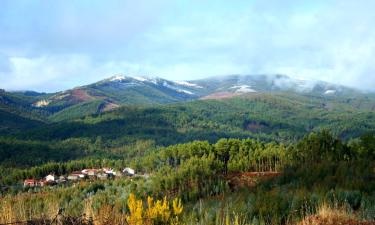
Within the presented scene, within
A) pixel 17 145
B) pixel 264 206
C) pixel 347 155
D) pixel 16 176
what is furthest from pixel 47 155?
pixel 264 206

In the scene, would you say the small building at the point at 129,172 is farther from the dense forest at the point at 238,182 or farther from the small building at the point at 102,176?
the small building at the point at 102,176

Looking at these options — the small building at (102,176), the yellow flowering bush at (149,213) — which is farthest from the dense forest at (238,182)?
the small building at (102,176)

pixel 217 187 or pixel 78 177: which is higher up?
pixel 217 187

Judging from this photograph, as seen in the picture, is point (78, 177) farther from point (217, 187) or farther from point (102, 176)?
point (217, 187)

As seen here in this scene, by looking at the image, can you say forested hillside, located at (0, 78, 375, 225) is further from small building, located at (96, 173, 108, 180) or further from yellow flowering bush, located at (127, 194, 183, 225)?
small building, located at (96, 173, 108, 180)

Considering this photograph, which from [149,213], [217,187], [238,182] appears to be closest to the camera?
[149,213]

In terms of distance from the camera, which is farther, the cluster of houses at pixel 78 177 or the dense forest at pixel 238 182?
the cluster of houses at pixel 78 177

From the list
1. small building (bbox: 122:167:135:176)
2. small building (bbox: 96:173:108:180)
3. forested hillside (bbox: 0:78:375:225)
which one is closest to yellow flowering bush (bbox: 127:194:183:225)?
forested hillside (bbox: 0:78:375:225)

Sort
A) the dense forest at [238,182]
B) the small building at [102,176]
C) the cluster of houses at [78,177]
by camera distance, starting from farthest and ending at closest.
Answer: the small building at [102,176], the cluster of houses at [78,177], the dense forest at [238,182]

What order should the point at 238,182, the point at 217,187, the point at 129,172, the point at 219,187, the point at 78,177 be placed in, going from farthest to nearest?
1. the point at 129,172
2. the point at 78,177
3. the point at 238,182
4. the point at 219,187
5. the point at 217,187

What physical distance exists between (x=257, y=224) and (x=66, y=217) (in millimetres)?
4163

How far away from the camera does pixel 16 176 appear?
117 m

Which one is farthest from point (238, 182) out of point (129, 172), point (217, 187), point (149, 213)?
point (129, 172)

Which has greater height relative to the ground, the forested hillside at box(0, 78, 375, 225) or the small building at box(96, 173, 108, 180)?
the forested hillside at box(0, 78, 375, 225)
